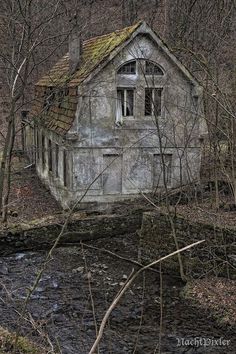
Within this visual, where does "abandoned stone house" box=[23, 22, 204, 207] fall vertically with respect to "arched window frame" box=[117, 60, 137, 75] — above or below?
below

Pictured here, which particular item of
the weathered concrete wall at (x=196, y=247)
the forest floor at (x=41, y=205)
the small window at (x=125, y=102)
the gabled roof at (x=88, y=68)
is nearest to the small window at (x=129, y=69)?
the small window at (x=125, y=102)

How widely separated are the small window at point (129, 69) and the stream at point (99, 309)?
712 centimetres

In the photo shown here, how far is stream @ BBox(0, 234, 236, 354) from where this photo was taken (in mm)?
8719

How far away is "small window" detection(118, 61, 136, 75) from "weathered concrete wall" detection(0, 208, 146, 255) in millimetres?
5271

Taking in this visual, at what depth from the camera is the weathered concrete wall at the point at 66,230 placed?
13.7 m

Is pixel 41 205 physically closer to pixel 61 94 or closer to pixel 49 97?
pixel 49 97

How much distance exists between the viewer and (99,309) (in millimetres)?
10328

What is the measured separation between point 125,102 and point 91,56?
230cm

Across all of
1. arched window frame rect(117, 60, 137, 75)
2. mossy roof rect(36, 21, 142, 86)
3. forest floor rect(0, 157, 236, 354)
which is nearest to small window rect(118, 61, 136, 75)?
arched window frame rect(117, 60, 137, 75)

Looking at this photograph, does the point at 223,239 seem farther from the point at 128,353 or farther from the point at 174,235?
the point at 128,353

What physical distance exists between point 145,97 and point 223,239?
7.89 m

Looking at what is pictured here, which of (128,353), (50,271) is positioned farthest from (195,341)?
(50,271)

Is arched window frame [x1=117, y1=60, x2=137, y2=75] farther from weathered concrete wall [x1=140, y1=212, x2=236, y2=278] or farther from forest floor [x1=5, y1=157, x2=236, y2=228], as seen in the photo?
weathered concrete wall [x1=140, y1=212, x2=236, y2=278]

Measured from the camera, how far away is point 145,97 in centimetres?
1784
